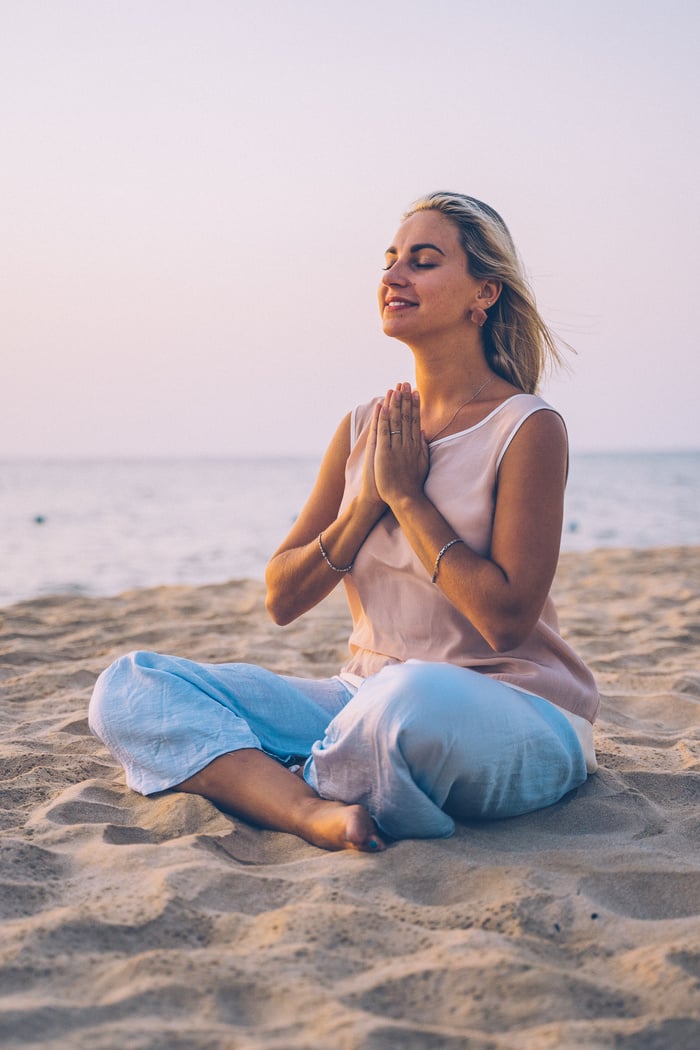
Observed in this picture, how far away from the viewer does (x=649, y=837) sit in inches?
92.9

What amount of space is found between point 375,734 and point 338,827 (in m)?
0.23

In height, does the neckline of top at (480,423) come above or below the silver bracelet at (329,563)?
above

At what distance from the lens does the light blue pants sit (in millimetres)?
2234

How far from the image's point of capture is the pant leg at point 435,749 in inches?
87.4

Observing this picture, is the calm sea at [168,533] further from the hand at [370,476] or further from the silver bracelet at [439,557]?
the silver bracelet at [439,557]

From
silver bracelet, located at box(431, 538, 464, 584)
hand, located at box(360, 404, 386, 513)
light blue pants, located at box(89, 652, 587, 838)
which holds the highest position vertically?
hand, located at box(360, 404, 386, 513)

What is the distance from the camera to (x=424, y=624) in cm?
265

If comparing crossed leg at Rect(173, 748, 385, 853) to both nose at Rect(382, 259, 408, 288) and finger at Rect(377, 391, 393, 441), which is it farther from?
nose at Rect(382, 259, 408, 288)

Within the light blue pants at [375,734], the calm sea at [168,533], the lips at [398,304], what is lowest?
the calm sea at [168,533]

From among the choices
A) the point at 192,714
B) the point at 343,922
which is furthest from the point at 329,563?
the point at 343,922

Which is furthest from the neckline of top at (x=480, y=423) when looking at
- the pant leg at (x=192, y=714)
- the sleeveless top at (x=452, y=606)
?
the pant leg at (x=192, y=714)

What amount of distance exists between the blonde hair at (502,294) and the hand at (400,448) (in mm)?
321

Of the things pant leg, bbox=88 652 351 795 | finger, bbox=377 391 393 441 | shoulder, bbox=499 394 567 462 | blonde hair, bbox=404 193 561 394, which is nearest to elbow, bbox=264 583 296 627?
pant leg, bbox=88 652 351 795

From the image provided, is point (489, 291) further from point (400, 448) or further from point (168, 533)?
point (168, 533)
